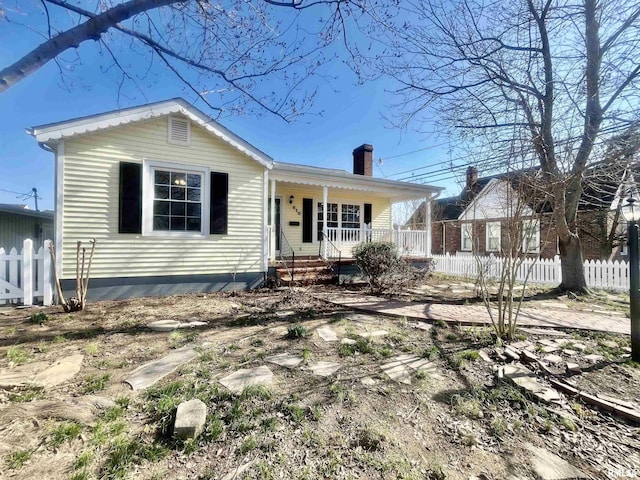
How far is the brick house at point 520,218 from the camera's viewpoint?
4.05 m

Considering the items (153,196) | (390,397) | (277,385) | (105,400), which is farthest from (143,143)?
(390,397)

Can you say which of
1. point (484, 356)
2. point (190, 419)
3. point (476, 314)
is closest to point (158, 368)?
point (190, 419)

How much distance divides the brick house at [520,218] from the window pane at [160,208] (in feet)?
21.1

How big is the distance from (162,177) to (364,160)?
28.7 ft

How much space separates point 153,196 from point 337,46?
507 cm

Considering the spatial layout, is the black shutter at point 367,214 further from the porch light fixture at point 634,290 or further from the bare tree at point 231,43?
the porch light fixture at point 634,290

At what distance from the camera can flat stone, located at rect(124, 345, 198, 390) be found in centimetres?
271

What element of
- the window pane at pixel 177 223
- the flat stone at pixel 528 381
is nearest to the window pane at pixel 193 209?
the window pane at pixel 177 223

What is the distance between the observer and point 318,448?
1984mm

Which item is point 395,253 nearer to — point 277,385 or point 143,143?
point 277,385

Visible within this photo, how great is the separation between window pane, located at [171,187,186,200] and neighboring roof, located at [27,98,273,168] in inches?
62.3

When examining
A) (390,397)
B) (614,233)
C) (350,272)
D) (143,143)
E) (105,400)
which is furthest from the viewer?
(614,233)

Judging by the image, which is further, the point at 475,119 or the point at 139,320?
the point at 475,119

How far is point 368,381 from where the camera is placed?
283 cm
